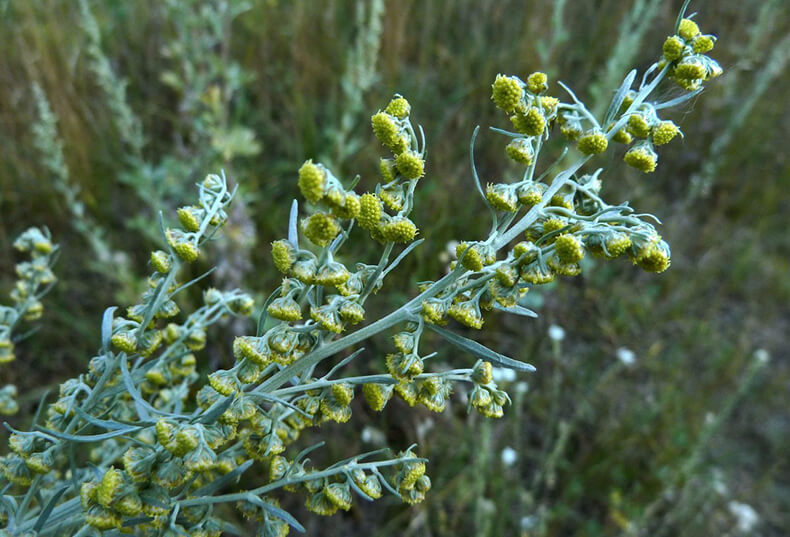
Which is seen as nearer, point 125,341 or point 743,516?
point 125,341

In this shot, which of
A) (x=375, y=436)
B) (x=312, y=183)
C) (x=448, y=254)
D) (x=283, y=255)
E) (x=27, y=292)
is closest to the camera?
(x=312, y=183)

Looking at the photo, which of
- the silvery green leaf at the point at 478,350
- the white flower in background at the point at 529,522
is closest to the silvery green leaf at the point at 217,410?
the silvery green leaf at the point at 478,350

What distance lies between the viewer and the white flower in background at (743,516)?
2.87m

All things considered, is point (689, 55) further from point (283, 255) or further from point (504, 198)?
point (283, 255)

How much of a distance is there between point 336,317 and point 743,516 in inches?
108

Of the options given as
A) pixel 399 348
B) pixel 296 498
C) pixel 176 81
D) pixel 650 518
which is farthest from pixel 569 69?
pixel 399 348

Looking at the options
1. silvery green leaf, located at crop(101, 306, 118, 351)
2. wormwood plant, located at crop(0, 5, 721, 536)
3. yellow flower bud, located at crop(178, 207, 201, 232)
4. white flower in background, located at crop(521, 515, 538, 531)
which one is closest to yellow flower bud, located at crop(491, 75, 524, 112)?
wormwood plant, located at crop(0, 5, 721, 536)

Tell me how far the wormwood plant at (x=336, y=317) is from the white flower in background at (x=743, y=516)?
236 centimetres

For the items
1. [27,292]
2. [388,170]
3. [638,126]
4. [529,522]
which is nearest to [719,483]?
[529,522]

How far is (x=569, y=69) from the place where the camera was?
412 centimetres

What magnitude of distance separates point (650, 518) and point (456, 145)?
7.37 feet

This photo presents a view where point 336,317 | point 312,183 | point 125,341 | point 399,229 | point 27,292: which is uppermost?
point 312,183

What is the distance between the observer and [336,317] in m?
1.08

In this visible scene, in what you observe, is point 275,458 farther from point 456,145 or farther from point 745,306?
point 745,306
